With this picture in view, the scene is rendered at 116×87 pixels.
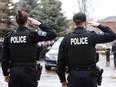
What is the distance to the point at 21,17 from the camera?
675cm

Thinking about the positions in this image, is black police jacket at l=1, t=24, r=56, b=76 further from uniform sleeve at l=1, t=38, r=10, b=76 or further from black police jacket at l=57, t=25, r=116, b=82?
black police jacket at l=57, t=25, r=116, b=82

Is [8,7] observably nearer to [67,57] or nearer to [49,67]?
[49,67]

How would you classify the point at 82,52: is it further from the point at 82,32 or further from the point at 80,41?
the point at 82,32

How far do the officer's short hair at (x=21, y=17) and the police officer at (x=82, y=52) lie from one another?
0.71 metres

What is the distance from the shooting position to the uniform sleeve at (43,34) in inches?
267

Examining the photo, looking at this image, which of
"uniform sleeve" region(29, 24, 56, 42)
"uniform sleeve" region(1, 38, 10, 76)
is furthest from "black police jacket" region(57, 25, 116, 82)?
"uniform sleeve" region(1, 38, 10, 76)

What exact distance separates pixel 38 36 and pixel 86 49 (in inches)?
30.1

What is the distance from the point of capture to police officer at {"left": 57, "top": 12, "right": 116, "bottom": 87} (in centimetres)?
661

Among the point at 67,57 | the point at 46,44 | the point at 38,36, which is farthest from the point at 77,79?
the point at 46,44

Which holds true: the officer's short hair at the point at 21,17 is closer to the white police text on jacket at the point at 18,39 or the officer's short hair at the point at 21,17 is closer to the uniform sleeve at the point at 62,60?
the white police text on jacket at the point at 18,39

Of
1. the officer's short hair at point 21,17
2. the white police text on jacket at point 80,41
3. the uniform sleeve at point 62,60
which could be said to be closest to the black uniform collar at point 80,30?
the white police text on jacket at point 80,41

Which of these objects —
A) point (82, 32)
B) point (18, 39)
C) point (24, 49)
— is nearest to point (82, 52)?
point (82, 32)

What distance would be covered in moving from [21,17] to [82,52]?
3.46ft

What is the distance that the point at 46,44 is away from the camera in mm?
30500
